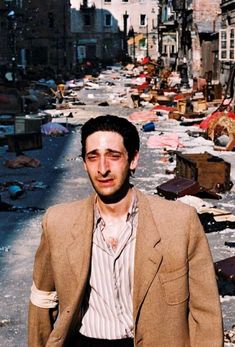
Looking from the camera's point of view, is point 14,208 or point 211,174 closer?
point 14,208

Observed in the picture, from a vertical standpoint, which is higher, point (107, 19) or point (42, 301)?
point (107, 19)

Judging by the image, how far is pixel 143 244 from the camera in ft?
7.79

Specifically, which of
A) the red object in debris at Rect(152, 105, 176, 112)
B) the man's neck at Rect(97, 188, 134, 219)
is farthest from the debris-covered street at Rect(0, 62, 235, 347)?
the man's neck at Rect(97, 188, 134, 219)

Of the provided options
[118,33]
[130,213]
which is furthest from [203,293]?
[118,33]

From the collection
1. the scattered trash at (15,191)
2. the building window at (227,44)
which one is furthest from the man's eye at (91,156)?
the building window at (227,44)

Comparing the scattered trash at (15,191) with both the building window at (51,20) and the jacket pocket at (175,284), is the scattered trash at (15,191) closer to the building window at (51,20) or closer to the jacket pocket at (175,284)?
the jacket pocket at (175,284)

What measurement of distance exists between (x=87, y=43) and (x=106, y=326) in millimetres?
67466

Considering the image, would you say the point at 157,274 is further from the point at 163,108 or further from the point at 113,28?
the point at 113,28

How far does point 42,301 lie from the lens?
2.57 meters

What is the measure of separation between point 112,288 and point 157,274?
7.5 inches

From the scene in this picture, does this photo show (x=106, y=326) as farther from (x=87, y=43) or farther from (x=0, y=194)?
(x=87, y=43)

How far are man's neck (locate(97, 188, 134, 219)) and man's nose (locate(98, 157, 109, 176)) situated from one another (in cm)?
15

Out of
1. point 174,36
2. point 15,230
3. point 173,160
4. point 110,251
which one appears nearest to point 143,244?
point 110,251

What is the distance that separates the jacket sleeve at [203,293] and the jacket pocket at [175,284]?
40 millimetres
